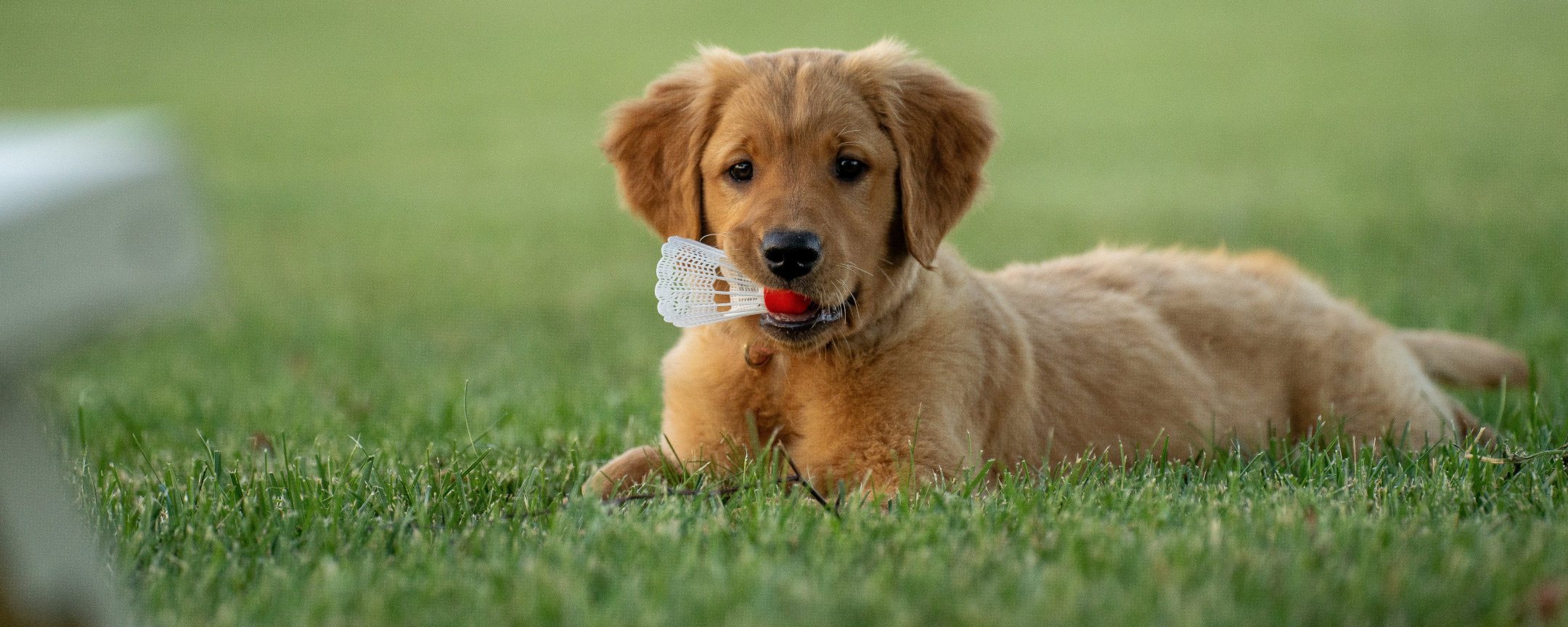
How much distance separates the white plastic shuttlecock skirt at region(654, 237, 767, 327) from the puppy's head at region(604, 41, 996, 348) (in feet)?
0.23

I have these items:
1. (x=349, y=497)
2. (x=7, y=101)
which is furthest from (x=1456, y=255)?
(x=7, y=101)

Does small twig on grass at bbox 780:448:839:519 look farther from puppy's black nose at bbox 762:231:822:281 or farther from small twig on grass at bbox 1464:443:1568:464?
small twig on grass at bbox 1464:443:1568:464

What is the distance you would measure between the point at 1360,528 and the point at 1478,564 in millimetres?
293

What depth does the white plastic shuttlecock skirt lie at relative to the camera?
337 centimetres

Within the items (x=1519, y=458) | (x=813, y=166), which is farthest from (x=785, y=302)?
(x=1519, y=458)

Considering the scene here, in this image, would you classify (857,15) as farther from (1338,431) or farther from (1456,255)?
(1338,431)

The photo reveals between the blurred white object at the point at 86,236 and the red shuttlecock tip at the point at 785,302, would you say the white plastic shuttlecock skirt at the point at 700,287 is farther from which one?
the blurred white object at the point at 86,236

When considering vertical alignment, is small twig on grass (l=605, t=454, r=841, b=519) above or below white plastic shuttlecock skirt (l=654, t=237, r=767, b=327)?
below

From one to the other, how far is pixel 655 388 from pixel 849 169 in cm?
192

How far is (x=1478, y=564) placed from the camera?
236cm

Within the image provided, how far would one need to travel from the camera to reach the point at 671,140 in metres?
3.73

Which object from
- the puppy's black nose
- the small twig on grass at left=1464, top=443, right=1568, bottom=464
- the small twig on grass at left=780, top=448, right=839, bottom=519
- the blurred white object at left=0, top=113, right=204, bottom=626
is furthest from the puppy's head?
the blurred white object at left=0, top=113, right=204, bottom=626

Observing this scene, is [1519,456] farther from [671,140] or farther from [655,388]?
[655,388]

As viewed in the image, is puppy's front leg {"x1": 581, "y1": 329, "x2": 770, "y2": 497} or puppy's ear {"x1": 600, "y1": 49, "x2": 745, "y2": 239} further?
puppy's ear {"x1": 600, "y1": 49, "x2": 745, "y2": 239}
